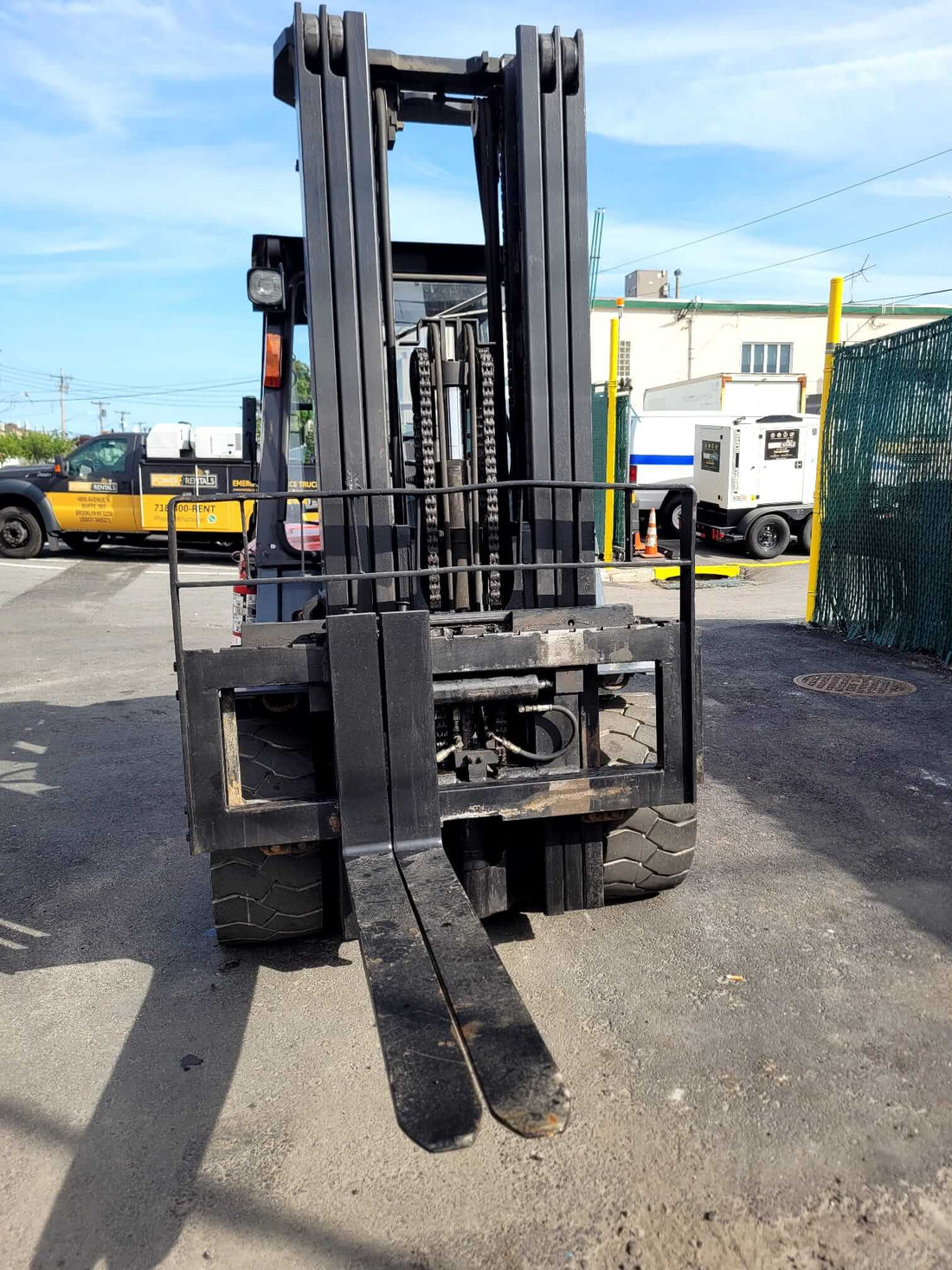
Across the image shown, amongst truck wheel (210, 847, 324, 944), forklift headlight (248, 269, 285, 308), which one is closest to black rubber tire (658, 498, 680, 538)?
forklift headlight (248, 269, 285, 308)

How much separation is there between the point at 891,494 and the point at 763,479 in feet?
30.1

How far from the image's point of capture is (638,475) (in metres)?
19.4

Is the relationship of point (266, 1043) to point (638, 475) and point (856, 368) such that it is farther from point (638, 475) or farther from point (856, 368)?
point (638, 475)

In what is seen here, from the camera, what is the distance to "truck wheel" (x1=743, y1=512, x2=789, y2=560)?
59.7ft

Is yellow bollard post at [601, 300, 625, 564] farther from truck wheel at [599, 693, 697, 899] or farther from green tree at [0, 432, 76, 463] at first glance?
green tree at [0, 432, 76, 463]

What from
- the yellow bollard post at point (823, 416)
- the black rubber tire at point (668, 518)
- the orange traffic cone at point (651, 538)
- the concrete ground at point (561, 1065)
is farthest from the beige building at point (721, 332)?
the concrete ground at point (561, 1065)

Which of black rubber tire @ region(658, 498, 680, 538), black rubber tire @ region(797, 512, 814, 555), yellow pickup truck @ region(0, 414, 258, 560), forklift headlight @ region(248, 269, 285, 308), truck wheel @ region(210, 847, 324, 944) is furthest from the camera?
black rubber tire @ region(658, 498, 680, 538)

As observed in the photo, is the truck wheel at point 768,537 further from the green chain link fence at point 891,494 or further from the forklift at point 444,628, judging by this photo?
the forklift at point 444,628

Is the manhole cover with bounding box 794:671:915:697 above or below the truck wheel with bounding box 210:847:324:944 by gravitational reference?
below

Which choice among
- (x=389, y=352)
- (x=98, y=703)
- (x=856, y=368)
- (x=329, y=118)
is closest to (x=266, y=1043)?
(x=389, y=352)

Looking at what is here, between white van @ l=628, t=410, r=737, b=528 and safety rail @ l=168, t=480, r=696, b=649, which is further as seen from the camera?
white van @ l=628, t=410, r=737, b=528

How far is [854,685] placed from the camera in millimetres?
8031

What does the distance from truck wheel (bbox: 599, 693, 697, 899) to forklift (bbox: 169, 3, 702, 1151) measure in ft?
0.04

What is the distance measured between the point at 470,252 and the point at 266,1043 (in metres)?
3.85
